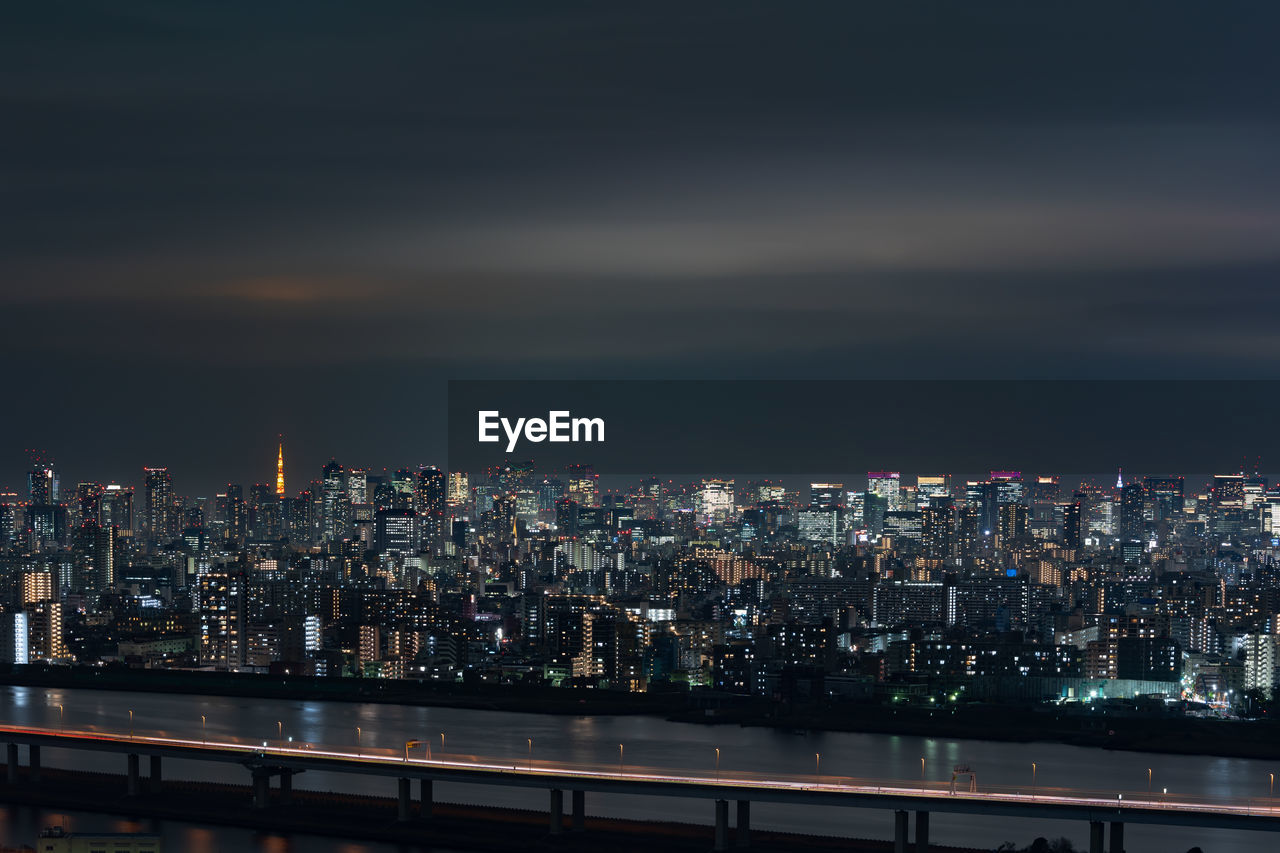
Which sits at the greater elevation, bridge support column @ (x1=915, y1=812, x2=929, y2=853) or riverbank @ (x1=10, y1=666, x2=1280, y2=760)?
bridge support column @ (x1=915, y1=812, x2=929, y2=853)

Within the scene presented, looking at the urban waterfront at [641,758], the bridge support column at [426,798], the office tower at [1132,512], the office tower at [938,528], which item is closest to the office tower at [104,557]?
the urban waterfront at [641,758]

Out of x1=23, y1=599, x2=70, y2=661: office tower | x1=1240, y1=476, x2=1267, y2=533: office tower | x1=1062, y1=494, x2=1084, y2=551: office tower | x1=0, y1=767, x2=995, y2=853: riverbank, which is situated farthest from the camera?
x1=1240, y1=476, x2=1267, y2=533: office tower

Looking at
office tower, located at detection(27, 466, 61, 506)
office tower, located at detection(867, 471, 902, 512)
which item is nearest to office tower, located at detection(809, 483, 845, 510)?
office tower, located at detection(867, 471, 902, 512)

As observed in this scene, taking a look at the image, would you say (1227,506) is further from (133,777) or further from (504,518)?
(133,777)

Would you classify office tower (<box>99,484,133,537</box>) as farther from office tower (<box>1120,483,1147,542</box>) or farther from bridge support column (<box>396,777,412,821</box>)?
bridge support column (<box>396,777,412,821</box>)

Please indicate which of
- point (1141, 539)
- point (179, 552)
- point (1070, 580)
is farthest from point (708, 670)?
point (179, 552)

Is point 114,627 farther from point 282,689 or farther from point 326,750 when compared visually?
point 326,750

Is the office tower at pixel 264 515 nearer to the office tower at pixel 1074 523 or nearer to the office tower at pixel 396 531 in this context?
the office tower at pixel 396 531
